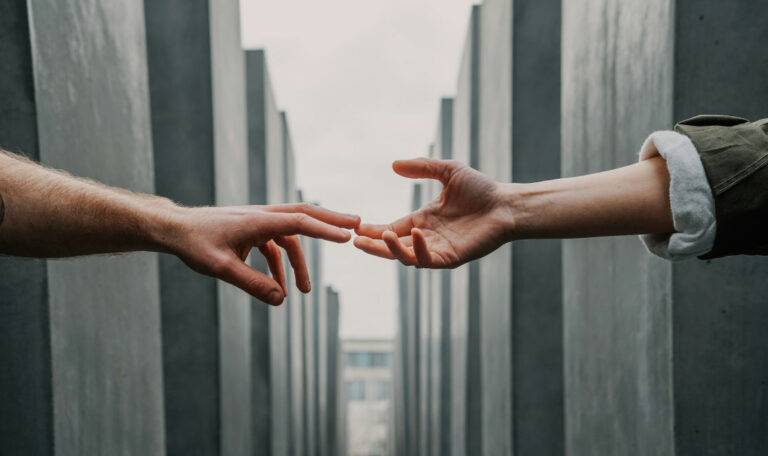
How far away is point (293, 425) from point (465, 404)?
25.8 feet

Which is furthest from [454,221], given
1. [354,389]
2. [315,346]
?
[354,389]

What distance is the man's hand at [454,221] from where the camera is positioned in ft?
9.96

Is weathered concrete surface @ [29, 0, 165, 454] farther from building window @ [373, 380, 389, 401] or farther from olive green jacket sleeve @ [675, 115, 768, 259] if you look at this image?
building window @ [373, 380, 389, 401]

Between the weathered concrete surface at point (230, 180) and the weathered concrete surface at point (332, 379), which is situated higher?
the weathered concrete surface at point (230, 180)

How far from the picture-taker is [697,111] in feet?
11.0

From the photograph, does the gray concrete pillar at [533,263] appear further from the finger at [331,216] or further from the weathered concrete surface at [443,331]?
the weathered concrete surface at [443,331]

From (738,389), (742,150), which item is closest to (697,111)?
(742,150)

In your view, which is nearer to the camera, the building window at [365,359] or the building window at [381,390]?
the building window at [365,359]

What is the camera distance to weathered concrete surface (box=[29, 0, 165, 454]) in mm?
3414

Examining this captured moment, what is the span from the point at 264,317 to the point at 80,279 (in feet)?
26.0

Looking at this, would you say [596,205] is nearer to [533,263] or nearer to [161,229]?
[161,229]

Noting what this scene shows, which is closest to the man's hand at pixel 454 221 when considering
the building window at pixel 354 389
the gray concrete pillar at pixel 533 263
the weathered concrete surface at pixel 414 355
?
the gray concrete pillar at pixel 533 263

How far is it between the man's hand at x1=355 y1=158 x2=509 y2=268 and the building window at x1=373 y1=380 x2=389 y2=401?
4797 centimetres

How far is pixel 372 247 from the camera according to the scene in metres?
3.19
